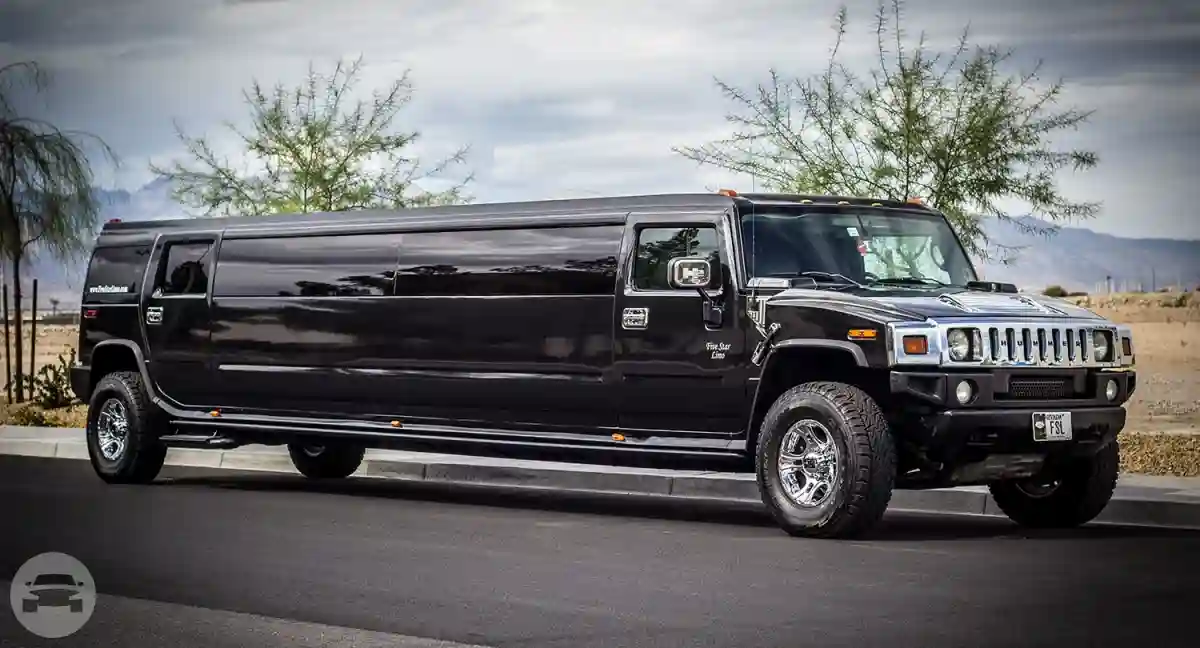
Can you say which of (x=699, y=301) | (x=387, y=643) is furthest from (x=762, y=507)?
(x=387, y=643)

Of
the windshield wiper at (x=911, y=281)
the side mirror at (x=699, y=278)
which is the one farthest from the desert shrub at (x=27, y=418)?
the windshield wiper at (x=911, y=281)

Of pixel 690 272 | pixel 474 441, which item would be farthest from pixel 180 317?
pixel 690 272

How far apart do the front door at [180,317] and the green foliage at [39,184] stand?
1297 centimetres

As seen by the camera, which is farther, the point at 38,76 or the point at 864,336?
the point at 38,76

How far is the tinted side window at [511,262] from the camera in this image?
14281mm

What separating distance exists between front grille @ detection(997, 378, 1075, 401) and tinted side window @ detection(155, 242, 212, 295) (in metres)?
→ 7.89

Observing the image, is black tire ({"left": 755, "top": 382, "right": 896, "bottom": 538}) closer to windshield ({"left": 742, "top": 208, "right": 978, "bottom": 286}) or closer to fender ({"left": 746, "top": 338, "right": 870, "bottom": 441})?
fender ({"left": 746, "top": 338, "right": 870, "bottom": 441})

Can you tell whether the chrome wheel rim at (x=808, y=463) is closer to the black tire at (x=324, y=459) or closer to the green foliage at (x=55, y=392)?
the black tire at (x=324, y=459)

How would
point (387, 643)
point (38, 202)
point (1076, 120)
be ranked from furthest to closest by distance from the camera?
point (38, 202)
point (1076, 120)
point (387, 643)

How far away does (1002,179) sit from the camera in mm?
22016

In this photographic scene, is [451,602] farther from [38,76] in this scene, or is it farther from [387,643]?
[38,76]

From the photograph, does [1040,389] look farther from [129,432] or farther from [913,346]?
[129,432]

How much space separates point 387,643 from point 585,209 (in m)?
6.48

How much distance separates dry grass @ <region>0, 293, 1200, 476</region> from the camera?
18.2 metres
